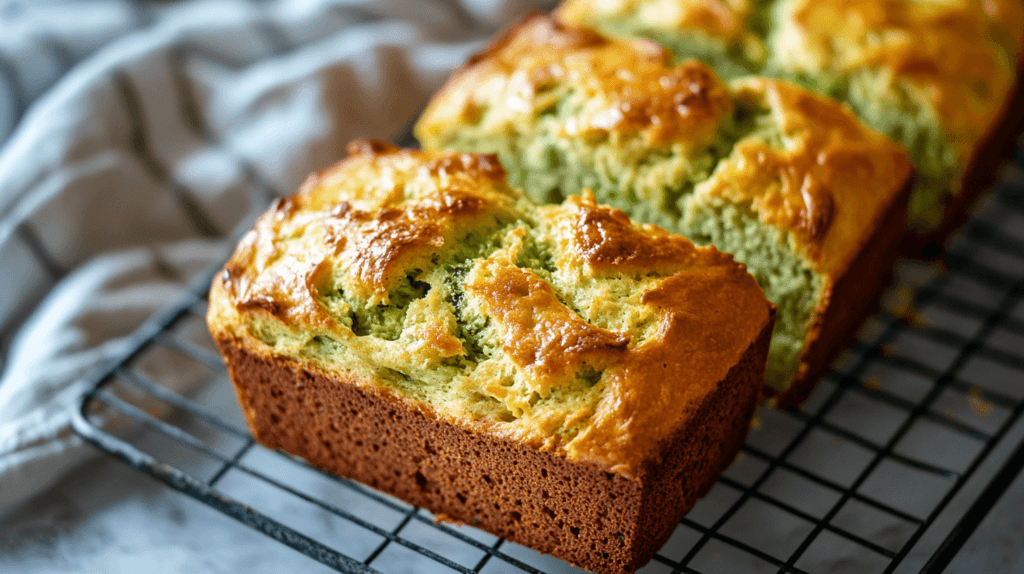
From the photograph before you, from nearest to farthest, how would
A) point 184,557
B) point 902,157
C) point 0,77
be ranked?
point 184,557, point 902,157, point 0,77

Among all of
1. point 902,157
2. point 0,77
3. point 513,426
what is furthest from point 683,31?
point 0,77

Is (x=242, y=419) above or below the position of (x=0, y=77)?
below

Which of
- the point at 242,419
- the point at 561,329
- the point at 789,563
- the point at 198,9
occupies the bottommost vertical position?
the point at 789,563

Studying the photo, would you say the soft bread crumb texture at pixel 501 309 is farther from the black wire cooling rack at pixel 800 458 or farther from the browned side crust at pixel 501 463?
the black wire cooling rack at pixel 800 458

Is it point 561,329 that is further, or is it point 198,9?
point 198,9

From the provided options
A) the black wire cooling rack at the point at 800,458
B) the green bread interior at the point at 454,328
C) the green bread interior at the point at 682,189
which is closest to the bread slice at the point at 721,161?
the green bread interior at the point at 682,189

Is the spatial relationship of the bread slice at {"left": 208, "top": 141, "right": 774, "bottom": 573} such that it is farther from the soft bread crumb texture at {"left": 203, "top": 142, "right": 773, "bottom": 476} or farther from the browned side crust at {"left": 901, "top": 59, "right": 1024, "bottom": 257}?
the browned side crust at {"left": 901, "top": 59, "right": 1024, "bottom": 257}

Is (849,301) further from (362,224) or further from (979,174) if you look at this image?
(362,224)

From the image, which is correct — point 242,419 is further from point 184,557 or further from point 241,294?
point 241,294
